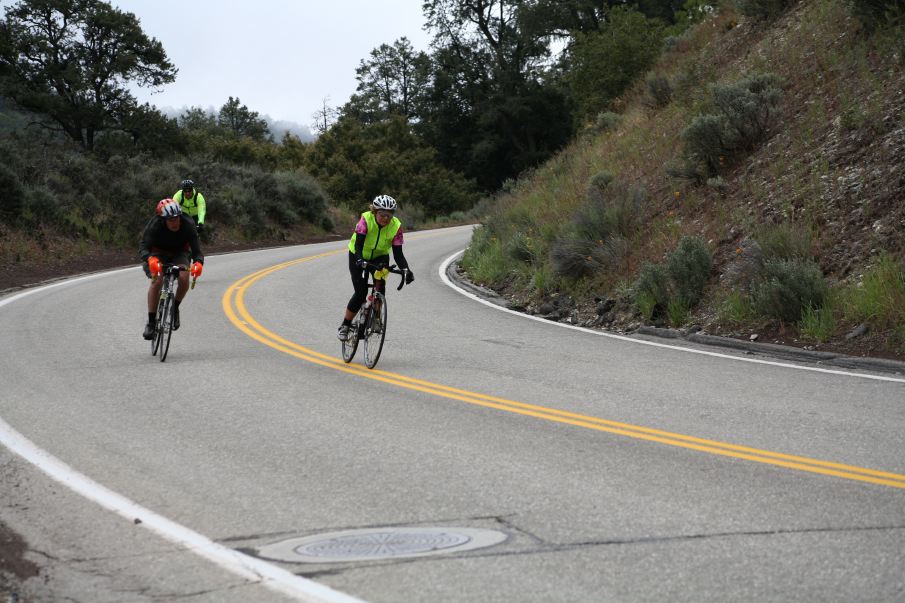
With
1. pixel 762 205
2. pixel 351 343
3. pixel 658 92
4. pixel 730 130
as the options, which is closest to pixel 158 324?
pixel 351 343

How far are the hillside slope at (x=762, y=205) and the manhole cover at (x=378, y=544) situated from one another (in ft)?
24.4

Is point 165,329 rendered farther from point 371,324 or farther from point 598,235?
point 598,235

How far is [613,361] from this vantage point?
37.8 ft

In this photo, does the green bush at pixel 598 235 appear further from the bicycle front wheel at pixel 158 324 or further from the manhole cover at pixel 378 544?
the manhole cover at pixel 378 544

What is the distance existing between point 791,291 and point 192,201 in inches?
511

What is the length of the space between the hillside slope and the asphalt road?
1880 millimetres

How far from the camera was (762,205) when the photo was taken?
51.6 ft

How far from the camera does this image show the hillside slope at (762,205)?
1284 centimetres

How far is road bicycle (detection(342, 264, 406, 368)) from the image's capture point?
1158 cm

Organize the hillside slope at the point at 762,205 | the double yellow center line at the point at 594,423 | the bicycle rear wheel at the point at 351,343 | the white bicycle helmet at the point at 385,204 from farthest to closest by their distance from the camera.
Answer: the hillside slope at the point at 762,205 → the bicycle rear wheel at the point at 351,343 → the white bicycle helmet at the point at 385,204 → the double yellow center line at the point at 594,423

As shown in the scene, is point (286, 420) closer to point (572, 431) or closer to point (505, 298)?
point (572, 431)

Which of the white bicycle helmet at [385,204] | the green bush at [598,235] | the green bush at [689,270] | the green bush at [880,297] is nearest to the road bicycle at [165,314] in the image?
the white bicycle helmet at [385,204]

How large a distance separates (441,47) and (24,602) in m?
69.3

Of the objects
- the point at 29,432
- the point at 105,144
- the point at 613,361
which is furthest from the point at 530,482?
the point at 105,144
